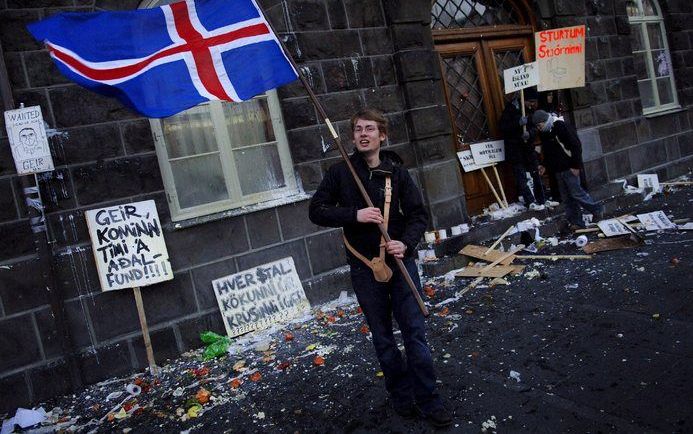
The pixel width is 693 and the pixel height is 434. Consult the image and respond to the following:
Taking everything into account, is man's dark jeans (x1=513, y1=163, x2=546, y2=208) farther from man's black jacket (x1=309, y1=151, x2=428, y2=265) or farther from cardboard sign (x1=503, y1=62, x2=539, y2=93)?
man's black jacket (x1=309, y1=151, x2=428, y2=265)

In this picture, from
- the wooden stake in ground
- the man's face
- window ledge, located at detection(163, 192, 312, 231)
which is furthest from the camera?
the wooden stake in ground

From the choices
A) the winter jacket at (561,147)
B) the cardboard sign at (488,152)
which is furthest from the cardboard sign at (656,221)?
the cardboard sign at (488,152)

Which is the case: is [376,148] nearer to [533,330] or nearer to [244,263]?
[533,330]

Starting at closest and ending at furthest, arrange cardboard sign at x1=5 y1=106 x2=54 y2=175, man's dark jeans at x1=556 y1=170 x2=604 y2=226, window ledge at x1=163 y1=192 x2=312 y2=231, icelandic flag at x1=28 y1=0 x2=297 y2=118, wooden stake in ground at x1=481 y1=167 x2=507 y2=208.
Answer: icelandic flag at x1=28 y1=0 x2=297 y2=118 < cardboard sign at x1=5 y1=106 x2=54 y2=175 < window ledge at x1=163 y1=192 x2=312 y2=231 < man's dark jeans at x1=556 y1=170 x2=604 y2=226 < wooden stake in ground at x1=481 y1=167 x2=507 y2=208

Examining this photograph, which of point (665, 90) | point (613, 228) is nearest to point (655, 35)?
point (665, 90)

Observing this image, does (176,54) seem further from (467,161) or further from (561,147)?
(561,147)

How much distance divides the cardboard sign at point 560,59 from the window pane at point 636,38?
12.3 ft

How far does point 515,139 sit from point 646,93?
17.0 ft

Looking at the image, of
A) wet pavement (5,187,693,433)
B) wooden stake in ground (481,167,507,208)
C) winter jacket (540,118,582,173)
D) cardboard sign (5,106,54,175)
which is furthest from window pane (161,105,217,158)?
winter jacket (540,118,582,173)

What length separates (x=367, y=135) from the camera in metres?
3.16

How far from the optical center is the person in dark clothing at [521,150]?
792 centimetres

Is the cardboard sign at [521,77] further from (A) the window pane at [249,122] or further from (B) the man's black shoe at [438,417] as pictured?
(B) the man's black shoe at [438,417]

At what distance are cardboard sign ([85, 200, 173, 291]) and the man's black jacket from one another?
275 centimetres

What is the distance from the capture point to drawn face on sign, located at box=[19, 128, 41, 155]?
459cm
